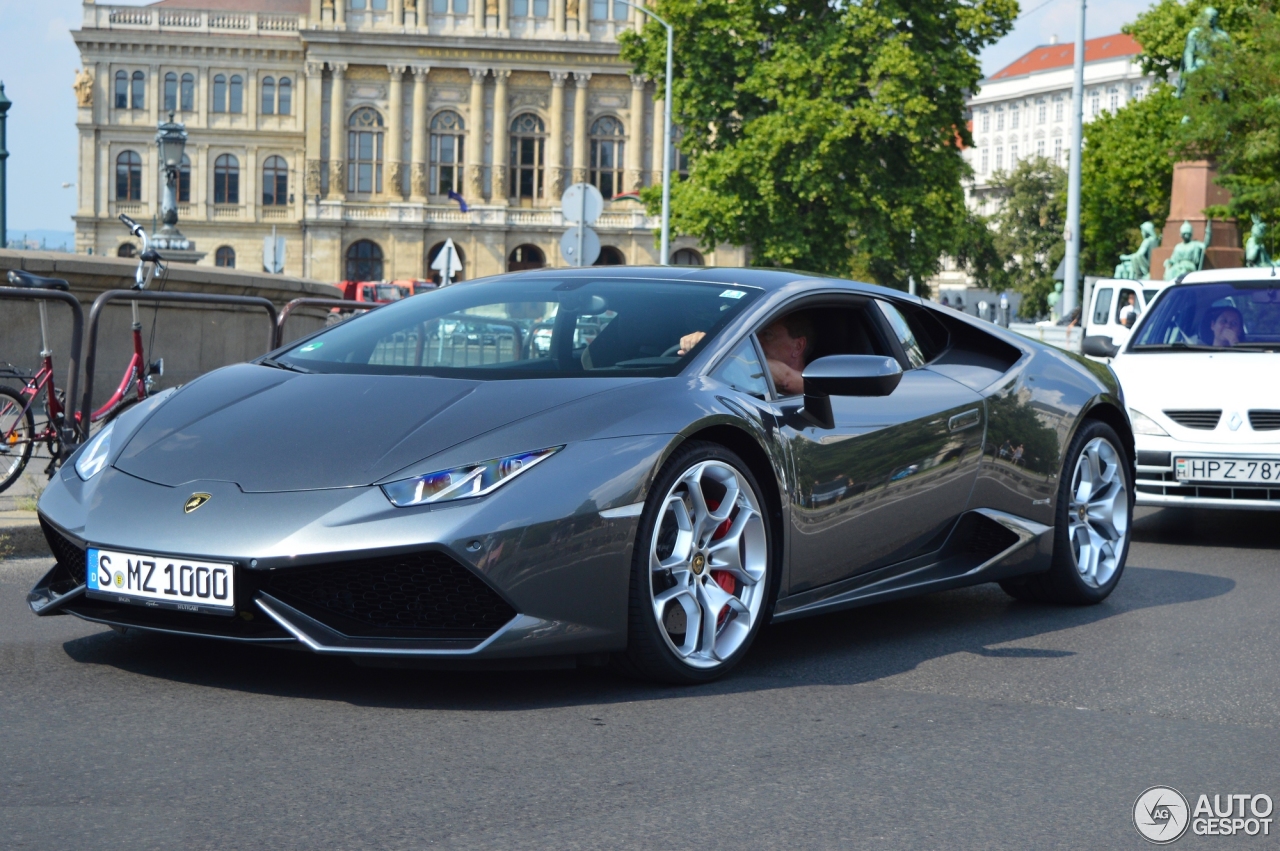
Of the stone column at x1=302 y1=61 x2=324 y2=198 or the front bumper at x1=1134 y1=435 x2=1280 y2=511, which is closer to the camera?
the front bumper at x1=1134 y1=435 x2=1280 y2=511

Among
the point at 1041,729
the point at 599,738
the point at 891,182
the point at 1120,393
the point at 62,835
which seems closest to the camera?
the point at 62,835

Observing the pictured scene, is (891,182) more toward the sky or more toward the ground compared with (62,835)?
more toward the sky

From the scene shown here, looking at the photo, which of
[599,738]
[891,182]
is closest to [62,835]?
[599,738]

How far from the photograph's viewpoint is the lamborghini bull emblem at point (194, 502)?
4.35m

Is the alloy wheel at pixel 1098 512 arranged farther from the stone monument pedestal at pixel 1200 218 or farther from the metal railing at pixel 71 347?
the stone monument pedestal at pixel 1200 218

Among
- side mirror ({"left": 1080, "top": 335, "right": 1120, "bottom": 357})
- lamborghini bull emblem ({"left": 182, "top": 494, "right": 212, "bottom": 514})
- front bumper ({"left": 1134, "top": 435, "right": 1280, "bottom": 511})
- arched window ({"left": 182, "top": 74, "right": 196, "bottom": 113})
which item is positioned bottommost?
front bumper ({"left": 1134, "top": 435, "right": 1280, "bottom": 511})

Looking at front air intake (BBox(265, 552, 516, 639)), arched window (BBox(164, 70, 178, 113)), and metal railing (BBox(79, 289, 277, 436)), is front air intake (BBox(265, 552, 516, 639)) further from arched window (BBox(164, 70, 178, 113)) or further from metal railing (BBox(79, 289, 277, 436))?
arched window (BBox(164, 70, 178, 113))

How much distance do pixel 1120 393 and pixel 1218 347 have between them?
114 inches

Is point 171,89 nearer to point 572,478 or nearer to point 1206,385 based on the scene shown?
point 1206,385

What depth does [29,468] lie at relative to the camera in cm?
875

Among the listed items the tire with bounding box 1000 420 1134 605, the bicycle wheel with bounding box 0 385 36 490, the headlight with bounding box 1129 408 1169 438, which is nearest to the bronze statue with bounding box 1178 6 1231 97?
the headlight with bounding box 1129 408 1169 438

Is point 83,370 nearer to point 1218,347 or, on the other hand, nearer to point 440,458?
point 440,458

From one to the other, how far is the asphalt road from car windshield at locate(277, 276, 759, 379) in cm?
94

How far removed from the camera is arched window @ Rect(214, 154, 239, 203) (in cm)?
9444
